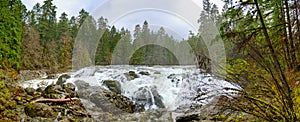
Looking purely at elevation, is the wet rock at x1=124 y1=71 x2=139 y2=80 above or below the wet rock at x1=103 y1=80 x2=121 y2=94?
above

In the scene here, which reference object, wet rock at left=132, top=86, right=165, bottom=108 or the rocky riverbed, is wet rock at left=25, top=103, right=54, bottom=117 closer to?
the rocky riverbed

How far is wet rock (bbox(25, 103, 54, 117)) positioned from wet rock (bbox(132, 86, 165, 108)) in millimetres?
3764

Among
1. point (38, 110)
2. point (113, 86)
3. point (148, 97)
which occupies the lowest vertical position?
point (148, 97)

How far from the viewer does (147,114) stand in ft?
23.4

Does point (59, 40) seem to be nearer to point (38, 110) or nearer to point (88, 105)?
point (88, 105)

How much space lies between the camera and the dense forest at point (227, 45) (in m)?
2.79

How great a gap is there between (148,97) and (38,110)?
428 cm

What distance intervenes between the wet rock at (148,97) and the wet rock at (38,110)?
3764mm

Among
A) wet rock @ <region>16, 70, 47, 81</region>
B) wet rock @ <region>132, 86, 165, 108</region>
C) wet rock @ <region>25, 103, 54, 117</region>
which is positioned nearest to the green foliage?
wet rock @ <region>16, 70, 47, 81</region>

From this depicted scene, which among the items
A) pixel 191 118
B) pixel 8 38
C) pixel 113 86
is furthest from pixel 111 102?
pixel 8 38

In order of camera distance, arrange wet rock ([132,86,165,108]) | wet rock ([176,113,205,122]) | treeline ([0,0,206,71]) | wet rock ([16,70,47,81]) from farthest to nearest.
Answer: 1. treeline ([0,0,206,71])
2. wet rock ([16,70,47,81])
3. wet rock ([132,86,165,108])
4. wet rock ([176,113,205,122])

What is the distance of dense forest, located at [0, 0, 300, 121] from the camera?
110 inches

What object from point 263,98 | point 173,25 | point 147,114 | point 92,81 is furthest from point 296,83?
point 92,81

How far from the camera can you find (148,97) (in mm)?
9000
